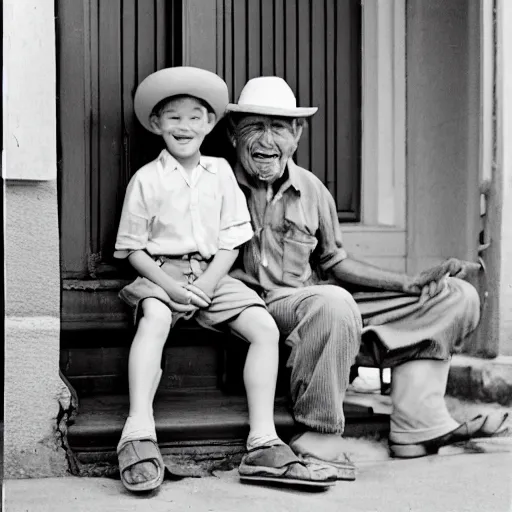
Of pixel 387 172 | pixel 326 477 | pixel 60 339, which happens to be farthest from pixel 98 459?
pixel 387 172

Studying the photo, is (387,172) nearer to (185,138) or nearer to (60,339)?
(185,138)

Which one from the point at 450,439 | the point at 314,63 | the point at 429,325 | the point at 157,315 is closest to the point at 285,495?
the point at 157,315

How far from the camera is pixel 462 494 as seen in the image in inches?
154

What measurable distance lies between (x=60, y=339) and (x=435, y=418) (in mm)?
1756

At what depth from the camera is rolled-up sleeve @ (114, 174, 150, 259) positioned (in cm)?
424

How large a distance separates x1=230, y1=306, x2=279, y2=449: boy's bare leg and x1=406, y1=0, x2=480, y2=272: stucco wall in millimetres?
1260

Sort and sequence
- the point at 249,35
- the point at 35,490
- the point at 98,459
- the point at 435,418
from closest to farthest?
the point at 35,490 → the point at 98,459 → the point at 435,418 → the point at 249,35

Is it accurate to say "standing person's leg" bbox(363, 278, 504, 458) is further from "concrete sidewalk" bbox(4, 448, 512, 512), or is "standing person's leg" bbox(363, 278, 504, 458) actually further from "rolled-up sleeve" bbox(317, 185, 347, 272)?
"rolled-up sleeve" bbox(317, 185, 347, 272)

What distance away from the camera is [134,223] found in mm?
4250

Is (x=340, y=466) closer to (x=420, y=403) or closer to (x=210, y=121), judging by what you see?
(x=420, y=403)

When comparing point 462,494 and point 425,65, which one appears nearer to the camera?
point 462,494

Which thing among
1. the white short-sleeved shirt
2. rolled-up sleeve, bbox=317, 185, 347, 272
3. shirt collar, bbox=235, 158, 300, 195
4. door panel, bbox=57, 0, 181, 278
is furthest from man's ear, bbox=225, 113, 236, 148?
rolled-up sleeve, bbox=317, 185, 347, 272

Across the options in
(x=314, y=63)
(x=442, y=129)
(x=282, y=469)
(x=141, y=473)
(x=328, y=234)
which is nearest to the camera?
(x=141, y=473)

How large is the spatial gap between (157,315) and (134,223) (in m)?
0.45
